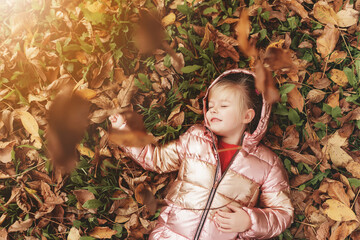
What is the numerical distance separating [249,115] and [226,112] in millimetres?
157

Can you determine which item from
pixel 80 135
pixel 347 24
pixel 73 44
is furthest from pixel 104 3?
pixel 347 24

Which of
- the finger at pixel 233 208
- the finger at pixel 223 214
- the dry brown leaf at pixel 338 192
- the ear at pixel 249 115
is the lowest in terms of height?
the finger at pixel 223 214

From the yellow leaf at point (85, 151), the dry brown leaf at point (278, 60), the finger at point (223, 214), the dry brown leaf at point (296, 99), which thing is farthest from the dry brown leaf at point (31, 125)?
the dry brown leaf at point (296, 99)

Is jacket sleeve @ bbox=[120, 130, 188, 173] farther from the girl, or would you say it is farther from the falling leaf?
the falling leaf

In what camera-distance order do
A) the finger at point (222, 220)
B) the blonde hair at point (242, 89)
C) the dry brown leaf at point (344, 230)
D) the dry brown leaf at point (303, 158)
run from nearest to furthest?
the finger at point (222, 220) < the blonde hair at point (242, 89) < the dry brown leaf at point (344, 230) < the dry brown leaf at point (303, 158)

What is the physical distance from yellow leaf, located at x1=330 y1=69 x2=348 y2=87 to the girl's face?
0.72m

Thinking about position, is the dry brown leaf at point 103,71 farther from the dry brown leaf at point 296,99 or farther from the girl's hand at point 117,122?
the dry brown leaf at point 296,99

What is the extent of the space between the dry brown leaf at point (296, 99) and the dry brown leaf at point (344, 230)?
0.83 meters

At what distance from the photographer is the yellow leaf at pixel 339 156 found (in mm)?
2051

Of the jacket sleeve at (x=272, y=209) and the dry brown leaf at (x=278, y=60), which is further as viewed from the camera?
the dry brown leaf at (x=278, y=60)

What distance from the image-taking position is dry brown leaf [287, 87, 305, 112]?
2.09 meters

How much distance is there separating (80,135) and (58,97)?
298 millimetres

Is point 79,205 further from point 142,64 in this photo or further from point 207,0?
point 207,0

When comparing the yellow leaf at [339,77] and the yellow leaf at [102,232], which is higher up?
the yellow leaf at [339,77]
